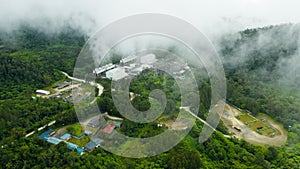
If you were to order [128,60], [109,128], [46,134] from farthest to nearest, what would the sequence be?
[128,60] → [109,128] → [46,134]

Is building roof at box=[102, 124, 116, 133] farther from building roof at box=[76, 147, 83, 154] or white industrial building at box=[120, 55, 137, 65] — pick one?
white industrial building at box=[120, 55, 137, 65]

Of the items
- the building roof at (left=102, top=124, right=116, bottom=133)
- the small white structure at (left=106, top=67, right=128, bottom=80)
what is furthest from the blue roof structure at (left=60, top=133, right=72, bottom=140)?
the small white structure at (left=106, top=67, right=128, bottom=80)

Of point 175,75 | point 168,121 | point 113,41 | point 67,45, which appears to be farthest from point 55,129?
point 67,45

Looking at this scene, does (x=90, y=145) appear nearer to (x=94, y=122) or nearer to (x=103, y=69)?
(x=94, y=122)

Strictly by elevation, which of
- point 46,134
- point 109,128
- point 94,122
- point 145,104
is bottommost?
point 46,134

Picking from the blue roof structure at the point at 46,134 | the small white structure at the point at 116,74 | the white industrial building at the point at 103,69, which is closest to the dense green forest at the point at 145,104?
the blue roof structure at the point at 46,134

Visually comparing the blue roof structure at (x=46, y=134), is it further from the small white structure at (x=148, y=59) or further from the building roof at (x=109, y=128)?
the small white structure at (x=148, y=59)

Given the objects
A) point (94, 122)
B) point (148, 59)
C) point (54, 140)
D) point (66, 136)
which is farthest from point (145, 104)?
point (148, 59)
